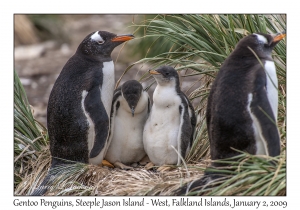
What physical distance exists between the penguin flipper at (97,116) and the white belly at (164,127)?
1.08ft

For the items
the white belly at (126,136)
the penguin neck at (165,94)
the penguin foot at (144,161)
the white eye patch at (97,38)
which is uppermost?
the white eye patch at (97,38)

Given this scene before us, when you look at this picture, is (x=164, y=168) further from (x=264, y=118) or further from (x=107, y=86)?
(x=264, y=118)

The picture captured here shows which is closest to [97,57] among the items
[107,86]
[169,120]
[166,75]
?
[107,86]

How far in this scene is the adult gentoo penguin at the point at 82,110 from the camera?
427 cm

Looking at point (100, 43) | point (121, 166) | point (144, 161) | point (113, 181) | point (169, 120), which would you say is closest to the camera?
point (113, 181)

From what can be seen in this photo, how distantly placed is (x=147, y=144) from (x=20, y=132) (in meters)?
1.10

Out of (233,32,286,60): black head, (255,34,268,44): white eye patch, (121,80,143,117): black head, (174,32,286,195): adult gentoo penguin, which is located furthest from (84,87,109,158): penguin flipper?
(255,34,268,44): white eye patch

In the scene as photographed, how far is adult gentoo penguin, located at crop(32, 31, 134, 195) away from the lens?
4270 mm

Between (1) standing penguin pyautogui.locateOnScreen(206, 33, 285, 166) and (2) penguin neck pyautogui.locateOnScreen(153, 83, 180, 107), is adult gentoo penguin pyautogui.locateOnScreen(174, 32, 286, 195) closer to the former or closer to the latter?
→ (1) standing penguin pyautogui.locateOnScreen(206, 33, 285, 166)

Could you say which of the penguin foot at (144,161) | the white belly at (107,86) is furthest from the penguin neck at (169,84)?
the penguin foot at (144,161)

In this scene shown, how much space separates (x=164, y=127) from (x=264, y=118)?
93cm

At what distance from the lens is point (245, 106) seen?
3.66m

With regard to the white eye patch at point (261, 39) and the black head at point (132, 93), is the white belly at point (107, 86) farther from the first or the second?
the white eye patch at point (261, 39)
